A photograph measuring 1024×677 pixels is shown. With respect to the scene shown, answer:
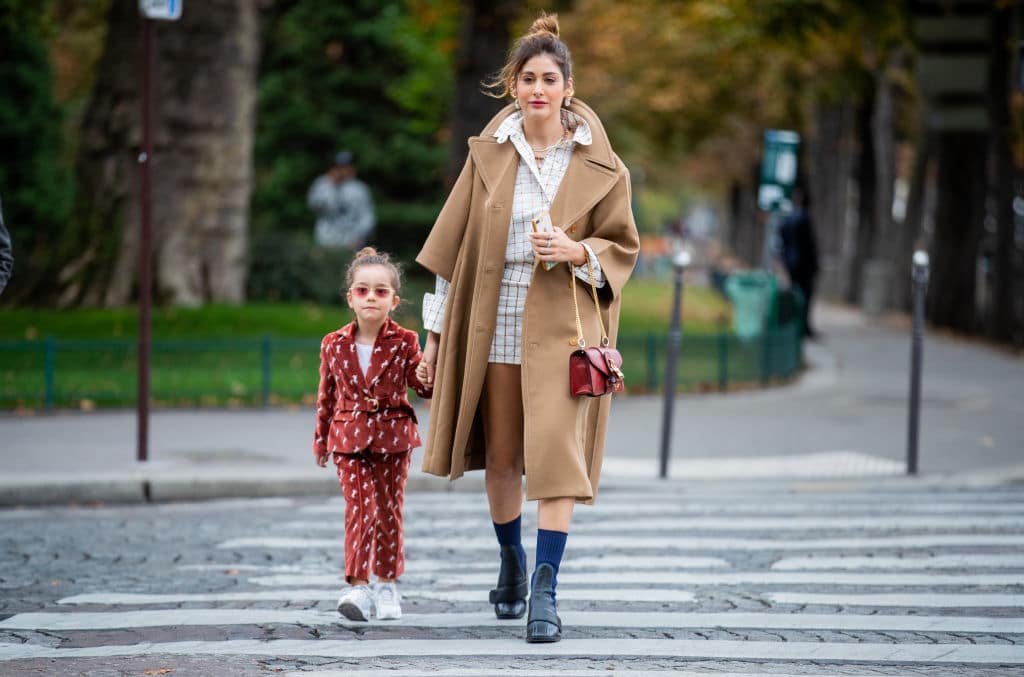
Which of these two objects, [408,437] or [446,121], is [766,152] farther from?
[446,121]

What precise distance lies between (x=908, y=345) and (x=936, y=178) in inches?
181

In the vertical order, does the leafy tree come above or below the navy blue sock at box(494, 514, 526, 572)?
above

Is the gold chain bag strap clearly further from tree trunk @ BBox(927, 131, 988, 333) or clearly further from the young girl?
tree trunk @ BBox(927, 131, 988, 333)

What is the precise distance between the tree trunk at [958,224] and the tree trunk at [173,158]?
12.0 meters

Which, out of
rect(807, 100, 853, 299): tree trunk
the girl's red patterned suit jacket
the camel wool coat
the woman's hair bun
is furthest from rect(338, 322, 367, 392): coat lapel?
rect(807, 100, 853, 299): tree trunk

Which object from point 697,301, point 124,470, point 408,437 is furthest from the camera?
point 697,301

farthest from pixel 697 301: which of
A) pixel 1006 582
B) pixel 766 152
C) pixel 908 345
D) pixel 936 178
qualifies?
pixel 1006 582

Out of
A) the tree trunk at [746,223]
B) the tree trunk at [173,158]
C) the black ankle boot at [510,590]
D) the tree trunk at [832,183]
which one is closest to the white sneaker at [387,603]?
the black ankle boot at [510,590]

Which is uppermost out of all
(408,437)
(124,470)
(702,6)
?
(702,6)

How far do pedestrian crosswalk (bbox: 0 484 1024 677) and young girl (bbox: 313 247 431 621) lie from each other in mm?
209

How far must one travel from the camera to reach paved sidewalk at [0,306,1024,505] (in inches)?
379

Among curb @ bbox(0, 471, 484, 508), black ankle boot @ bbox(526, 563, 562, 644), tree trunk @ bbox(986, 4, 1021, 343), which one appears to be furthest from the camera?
tree trunk @ bbox(986, 4, 1021, 343)

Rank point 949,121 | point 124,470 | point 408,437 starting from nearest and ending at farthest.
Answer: point 408,437
point 124,470
point 949,121

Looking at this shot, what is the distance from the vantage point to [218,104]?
60.2 feet
